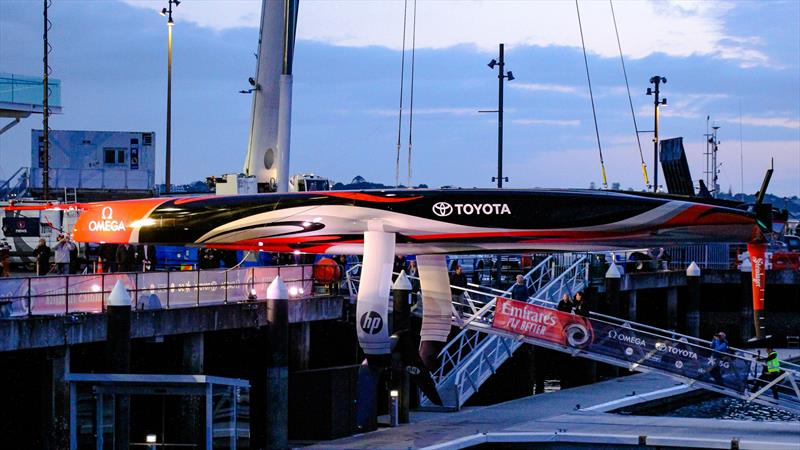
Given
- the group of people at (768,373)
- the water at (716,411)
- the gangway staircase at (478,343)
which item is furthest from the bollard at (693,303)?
the group of people at (768,373)

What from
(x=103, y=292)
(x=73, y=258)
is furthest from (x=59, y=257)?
(x=103, y=292)

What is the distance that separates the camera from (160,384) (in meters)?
26.6

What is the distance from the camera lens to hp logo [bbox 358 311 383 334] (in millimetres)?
24641

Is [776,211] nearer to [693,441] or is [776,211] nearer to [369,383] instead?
[693,441]

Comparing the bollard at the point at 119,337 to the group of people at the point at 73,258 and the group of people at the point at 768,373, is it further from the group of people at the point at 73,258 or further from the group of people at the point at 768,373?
the group of people at the point at 768,373

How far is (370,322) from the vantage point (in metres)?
24.7

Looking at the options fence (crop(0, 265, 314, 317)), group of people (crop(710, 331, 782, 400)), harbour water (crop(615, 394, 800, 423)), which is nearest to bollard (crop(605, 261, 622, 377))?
harbour water (crop(615, 394, 800, 423))

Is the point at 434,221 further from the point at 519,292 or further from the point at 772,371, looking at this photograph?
the point at 519,292

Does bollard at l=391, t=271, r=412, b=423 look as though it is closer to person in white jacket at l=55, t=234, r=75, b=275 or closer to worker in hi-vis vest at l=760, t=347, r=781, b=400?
person in white jacket at l=55, t=234, r=75, b=275

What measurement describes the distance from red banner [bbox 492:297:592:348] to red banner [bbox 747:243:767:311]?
12882 mm

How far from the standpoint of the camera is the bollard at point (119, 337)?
27.1 meters

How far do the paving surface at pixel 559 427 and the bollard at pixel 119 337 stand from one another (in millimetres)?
5873

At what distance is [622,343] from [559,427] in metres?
3.70

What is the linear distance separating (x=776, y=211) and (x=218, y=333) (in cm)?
1537
